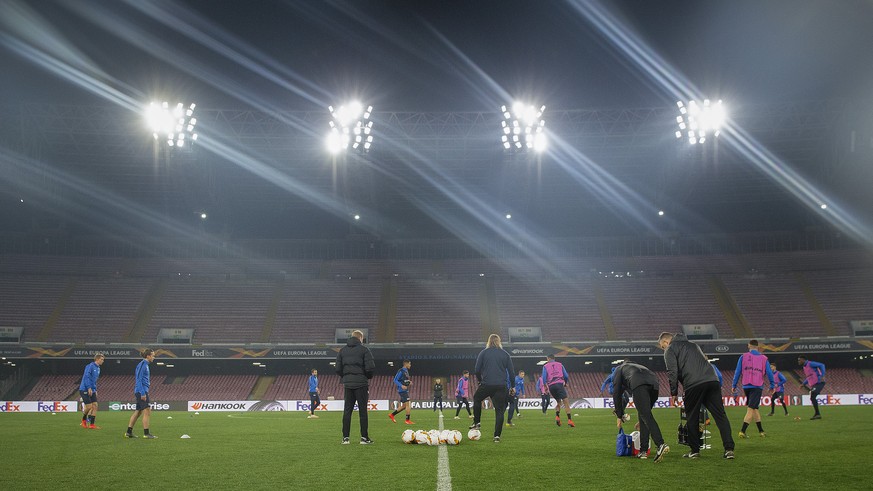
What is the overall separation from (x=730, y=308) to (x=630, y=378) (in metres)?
42.1

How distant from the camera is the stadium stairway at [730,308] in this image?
47.0 metres

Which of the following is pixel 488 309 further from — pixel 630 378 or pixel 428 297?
pixel 630 378

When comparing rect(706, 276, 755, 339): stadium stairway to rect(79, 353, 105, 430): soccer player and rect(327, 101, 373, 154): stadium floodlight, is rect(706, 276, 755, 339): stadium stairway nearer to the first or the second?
rect(327, 101, 373, 154): stadium floodlight

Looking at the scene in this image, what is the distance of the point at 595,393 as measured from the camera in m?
45.8

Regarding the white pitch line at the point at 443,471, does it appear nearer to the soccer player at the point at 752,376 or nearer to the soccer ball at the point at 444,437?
the soccer ball at the point at 444,437

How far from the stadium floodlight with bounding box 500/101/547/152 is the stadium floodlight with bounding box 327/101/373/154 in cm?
699

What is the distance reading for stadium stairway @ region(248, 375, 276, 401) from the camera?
152ft

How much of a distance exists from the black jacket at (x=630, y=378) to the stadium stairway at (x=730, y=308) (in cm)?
3830

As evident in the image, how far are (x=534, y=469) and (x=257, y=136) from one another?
115 ft

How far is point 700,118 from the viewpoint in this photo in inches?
1474

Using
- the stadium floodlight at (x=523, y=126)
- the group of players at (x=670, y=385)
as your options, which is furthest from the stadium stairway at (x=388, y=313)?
the group of players at (x=670, y=385)

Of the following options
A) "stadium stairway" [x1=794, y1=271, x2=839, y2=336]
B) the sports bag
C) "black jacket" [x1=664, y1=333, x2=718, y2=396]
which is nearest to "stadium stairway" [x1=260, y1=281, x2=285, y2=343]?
"stadium stairway" [x1=794, y1=271, x2=839, y2=336]

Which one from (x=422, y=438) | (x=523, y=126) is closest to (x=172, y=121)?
(x=523, y=126)

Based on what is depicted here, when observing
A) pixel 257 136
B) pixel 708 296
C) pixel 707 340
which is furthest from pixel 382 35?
pixel 708 296
